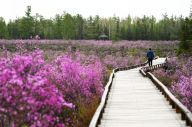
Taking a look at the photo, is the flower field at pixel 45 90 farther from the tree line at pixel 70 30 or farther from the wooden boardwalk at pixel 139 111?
the tree line at pixel 70 30

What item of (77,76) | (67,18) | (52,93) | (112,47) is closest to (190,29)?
(112,47)

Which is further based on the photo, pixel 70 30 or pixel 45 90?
pixel 70 30

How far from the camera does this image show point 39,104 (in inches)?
236

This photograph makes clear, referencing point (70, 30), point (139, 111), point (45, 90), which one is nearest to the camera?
point (45, 90)

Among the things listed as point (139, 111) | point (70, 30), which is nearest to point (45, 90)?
point (139, 111)

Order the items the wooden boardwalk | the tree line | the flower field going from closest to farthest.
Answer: the flower field < the wooden boardwalk < the tree line

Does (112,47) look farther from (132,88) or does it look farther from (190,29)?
(132,88)

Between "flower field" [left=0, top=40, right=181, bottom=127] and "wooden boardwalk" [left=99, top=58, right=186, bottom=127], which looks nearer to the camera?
"flower field" [left=0, top=40, right=181, bottom=127]

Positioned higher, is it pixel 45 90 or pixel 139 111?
pixel 45 90

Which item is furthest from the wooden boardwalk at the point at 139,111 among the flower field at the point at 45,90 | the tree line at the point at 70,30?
the tree line at the point at 70,30

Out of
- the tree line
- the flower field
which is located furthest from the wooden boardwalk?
the tree line

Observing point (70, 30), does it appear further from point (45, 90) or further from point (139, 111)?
point (45, 90)

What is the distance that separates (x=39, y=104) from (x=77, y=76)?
334 inches

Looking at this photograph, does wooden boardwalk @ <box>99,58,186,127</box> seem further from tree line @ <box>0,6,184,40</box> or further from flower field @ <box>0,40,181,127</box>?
tree line @ <box>0,6,184,40</box>
